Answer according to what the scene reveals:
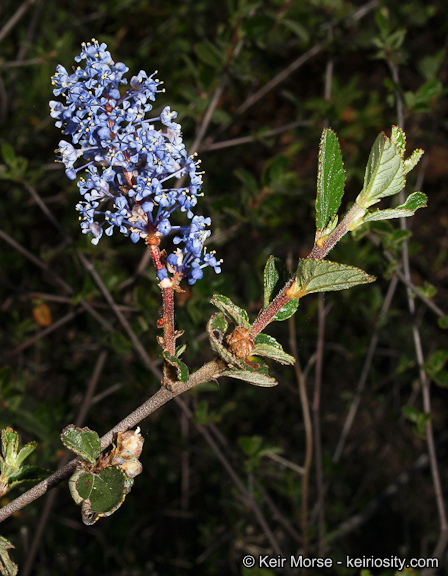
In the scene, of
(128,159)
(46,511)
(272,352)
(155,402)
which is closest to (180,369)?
(155,402)

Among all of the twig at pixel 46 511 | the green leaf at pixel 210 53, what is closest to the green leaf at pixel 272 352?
the twig at pixel 46 511

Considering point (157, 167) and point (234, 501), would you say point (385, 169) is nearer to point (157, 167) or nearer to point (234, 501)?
point (157, 167)

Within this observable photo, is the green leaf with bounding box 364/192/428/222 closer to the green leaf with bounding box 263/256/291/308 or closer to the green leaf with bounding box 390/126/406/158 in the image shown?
the green leaf with bounding box 390/126/406/158

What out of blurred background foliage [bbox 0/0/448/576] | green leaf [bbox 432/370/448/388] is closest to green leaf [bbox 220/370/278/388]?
blurred background foliage [bbox 0/0/448/576]

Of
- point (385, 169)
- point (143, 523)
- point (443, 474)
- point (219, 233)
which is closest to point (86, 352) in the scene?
point (143, 523)

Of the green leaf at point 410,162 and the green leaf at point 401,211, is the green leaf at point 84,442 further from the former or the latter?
the green leaf at point 410,162

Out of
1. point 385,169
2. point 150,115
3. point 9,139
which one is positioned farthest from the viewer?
point 9,139
